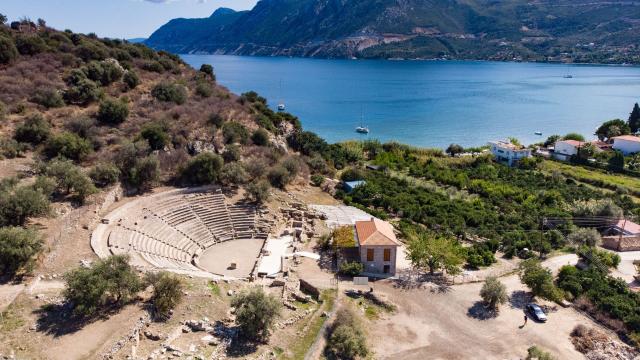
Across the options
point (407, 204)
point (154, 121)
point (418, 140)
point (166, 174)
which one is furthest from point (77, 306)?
point (418, 140)

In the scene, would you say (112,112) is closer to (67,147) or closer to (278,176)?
(67,147)

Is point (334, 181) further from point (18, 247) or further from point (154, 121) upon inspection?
point (18, 247)

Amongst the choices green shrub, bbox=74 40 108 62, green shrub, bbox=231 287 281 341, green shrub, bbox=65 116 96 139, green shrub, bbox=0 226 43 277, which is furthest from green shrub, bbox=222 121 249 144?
green shrub, bbox=231 287 281 341

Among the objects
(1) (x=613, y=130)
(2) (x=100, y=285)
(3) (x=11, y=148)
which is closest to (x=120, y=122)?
(3) (x=11, y=148)

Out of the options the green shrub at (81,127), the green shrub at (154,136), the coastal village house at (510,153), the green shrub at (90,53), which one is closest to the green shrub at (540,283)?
the green shrub at (154,136)

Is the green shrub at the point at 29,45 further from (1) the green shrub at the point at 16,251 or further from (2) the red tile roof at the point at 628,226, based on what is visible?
(2) the red tile roof at the point at 628,226

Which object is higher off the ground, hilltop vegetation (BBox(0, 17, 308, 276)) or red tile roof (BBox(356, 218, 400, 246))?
hilltop vegetation (BBox(0, 17, 308, 276))

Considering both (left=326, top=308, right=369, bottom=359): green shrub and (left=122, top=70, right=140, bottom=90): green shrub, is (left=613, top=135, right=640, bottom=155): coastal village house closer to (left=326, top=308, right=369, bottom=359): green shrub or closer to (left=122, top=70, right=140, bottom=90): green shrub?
(left=326, top=308, right=369, bottom=359): green shrub
